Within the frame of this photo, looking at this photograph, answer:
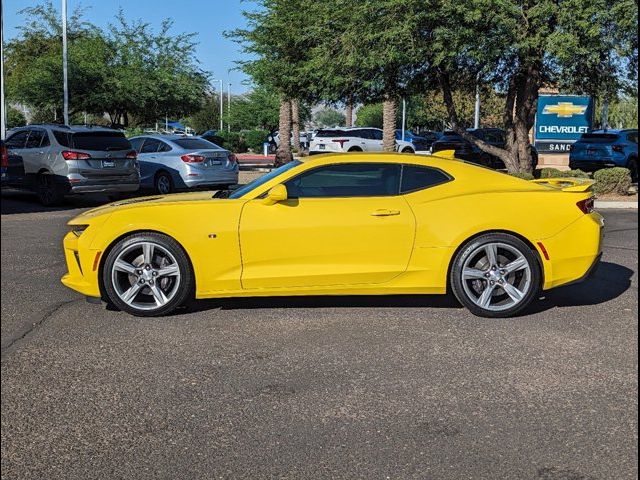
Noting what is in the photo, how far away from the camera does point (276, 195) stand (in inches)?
244

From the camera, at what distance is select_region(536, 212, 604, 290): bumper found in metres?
6.34

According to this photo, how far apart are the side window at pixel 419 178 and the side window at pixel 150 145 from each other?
12.1 m

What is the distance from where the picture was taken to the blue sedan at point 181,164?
17.1m

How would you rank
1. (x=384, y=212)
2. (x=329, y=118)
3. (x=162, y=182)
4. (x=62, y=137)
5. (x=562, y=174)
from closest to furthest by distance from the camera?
(x=384, y=212) < (x=62, y=137) < (x=162, y=182) < (x=562, y=174) < (x=329, y=118)

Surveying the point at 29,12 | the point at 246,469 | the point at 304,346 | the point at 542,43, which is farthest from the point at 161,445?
the point at 29,12

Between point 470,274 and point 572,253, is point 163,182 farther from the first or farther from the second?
point 572,253

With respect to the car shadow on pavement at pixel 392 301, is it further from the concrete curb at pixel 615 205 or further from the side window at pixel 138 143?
the side window at pixel 138 143

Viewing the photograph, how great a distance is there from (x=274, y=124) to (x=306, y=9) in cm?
4652

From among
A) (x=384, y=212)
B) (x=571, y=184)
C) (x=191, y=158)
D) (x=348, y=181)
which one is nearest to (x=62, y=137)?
(x=191, y=158)

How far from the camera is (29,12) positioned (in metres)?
36.5

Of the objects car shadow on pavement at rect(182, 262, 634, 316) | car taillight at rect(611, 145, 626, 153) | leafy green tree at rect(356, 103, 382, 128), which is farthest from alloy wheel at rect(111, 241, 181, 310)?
leafy green tree at rect(356, 103, 382, 128)

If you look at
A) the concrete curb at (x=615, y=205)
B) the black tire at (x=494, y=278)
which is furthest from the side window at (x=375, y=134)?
the black tire at (x=494, y=278)

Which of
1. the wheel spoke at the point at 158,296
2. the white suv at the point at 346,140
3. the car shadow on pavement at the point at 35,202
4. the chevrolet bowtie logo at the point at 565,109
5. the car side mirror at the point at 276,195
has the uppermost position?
the chevrolet bowtie logo at the point at 565,109

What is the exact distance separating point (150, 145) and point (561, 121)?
16557mm
